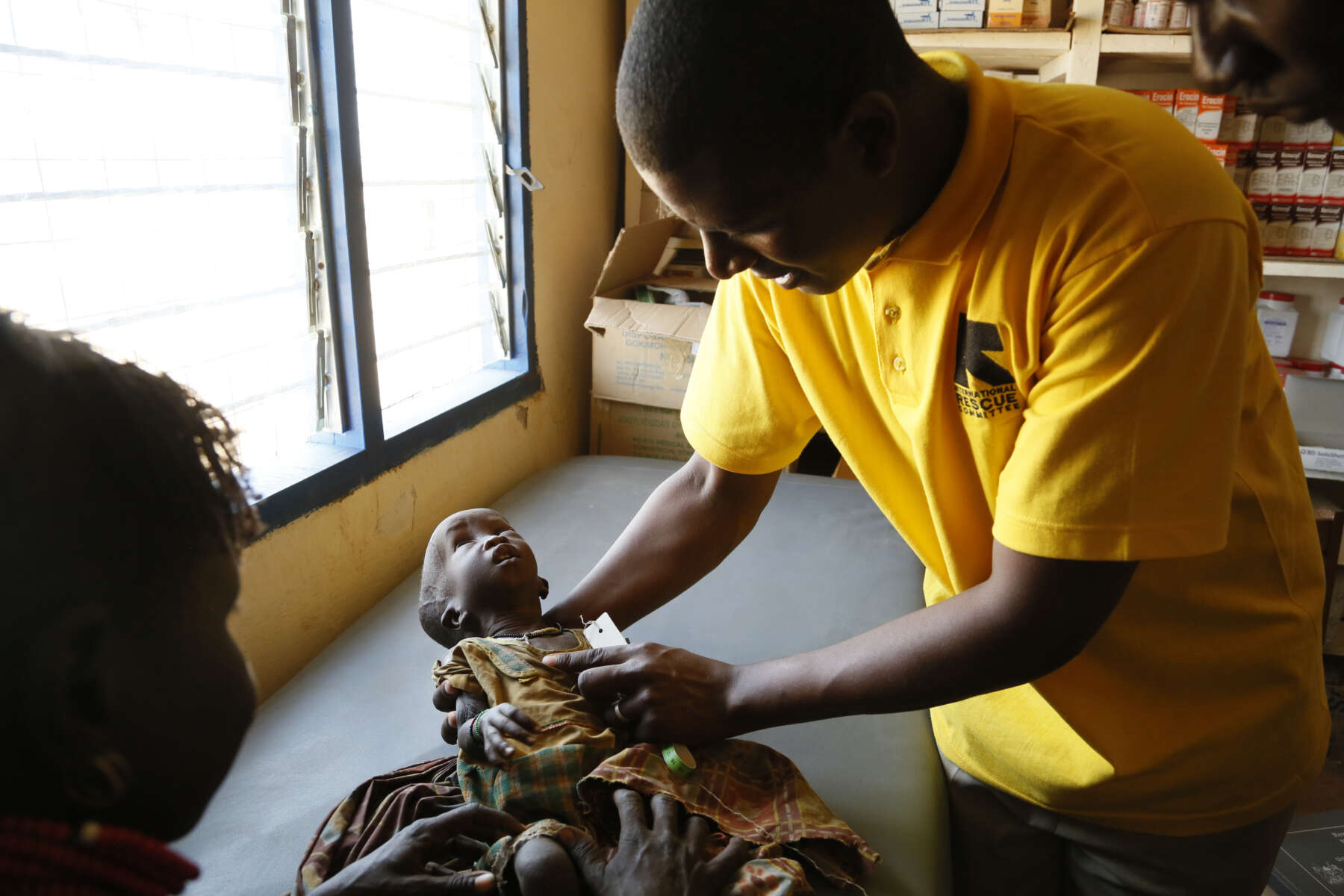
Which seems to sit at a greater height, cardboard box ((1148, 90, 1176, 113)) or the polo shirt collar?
cardboard box ((1148, 90, 1176, 113))

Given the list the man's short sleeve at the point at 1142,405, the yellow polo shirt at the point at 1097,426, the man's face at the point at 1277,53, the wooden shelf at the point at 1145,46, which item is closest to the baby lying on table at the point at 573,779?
the yellow polo shirt at the point at 1097,426

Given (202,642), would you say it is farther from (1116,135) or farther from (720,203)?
(1116,135)

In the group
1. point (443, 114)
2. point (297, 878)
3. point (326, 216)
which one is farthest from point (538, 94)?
point (297, 878)

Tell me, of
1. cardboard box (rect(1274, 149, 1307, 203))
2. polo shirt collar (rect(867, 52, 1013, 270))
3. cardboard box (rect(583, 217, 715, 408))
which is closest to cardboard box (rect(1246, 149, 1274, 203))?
cardboard box (rect(1274, 149, 1307, 203))

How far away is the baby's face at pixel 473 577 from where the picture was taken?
1.51 metres

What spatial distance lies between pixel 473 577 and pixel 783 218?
914mm

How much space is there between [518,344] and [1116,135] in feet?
7.08

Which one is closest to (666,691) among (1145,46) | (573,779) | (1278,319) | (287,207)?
(573,779)

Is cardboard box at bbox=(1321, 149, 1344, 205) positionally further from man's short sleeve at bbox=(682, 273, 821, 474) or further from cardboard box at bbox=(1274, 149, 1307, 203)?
man's short sleeve at bbox=(682, 273, 821, 474)

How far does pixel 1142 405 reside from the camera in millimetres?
788

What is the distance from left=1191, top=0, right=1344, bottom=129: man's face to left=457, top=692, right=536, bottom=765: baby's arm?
1023mm

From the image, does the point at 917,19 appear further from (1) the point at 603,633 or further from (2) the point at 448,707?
(2) the point at 448,707

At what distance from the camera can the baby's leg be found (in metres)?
1.00

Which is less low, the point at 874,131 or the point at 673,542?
the point at 874,131
